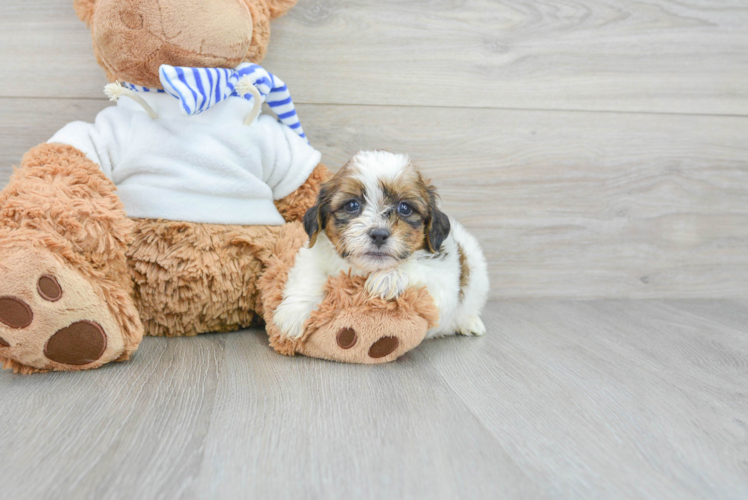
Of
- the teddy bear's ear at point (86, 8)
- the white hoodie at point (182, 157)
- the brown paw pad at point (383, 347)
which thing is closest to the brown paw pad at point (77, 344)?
the white hoodie at point (182, 157)

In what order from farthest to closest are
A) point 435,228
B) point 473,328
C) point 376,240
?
point 473,328, point 435,228, point 376,240

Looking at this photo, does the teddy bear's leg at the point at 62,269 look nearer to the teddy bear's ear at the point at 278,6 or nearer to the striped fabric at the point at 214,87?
the striped fabric at the point at 214,87

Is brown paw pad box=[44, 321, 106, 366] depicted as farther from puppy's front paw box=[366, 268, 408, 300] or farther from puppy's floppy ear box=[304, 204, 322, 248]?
puppy's front paw box=[366, 268, 408, 300]

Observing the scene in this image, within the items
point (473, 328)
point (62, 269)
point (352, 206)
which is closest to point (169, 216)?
point (62, 269)

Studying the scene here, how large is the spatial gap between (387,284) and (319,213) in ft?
0.88

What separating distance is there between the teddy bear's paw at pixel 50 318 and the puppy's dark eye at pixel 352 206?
641 mm

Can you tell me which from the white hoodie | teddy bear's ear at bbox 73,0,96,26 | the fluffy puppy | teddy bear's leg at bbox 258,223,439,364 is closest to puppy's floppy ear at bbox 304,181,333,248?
the fluffy puppy

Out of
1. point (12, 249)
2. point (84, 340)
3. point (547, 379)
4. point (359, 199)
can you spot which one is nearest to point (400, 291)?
point (359, 199)

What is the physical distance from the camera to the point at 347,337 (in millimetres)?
1369

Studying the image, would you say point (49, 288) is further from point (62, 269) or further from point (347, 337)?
point (347, 337)

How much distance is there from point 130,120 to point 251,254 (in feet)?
1.75

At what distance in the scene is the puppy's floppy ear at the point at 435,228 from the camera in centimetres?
140

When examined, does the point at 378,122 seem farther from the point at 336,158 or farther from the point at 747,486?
the point at 747,486

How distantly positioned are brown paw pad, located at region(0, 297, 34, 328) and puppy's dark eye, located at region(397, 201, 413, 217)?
2.90 feet
